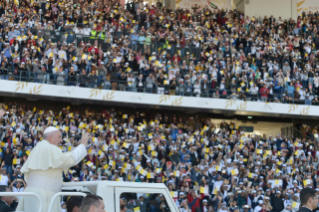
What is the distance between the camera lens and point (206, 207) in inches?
537

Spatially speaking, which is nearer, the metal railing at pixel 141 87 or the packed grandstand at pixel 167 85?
the packed grandstand at pixel 167 85

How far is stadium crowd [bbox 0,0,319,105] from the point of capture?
19.8 metres

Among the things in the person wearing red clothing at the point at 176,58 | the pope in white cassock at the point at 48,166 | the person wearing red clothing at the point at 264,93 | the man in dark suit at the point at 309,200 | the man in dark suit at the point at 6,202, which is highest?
the person wearing red clothing at the point at 176,58

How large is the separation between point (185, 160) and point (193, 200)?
A: 12.1 ft

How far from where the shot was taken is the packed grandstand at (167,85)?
1527 cm

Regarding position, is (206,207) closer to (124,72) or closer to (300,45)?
(124,72)

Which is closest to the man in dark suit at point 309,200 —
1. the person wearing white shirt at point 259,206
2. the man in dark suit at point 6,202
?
the man in dark suit at point 6,202

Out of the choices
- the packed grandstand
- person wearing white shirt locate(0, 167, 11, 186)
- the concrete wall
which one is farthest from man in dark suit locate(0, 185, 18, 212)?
the concrete wall

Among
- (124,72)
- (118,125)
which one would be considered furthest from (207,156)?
(124,72)

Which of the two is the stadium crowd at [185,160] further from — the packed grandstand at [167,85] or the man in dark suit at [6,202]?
the man in dark suit at [6,202]

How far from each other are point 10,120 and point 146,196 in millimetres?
14502

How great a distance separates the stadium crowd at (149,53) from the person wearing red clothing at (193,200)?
A: 8.51 m

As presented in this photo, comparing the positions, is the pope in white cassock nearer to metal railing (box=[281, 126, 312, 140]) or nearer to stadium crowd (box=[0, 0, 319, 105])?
stadium crowd (box=[0, 0, 319, 105])

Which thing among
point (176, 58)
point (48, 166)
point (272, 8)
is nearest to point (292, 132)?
point (176, 58)
